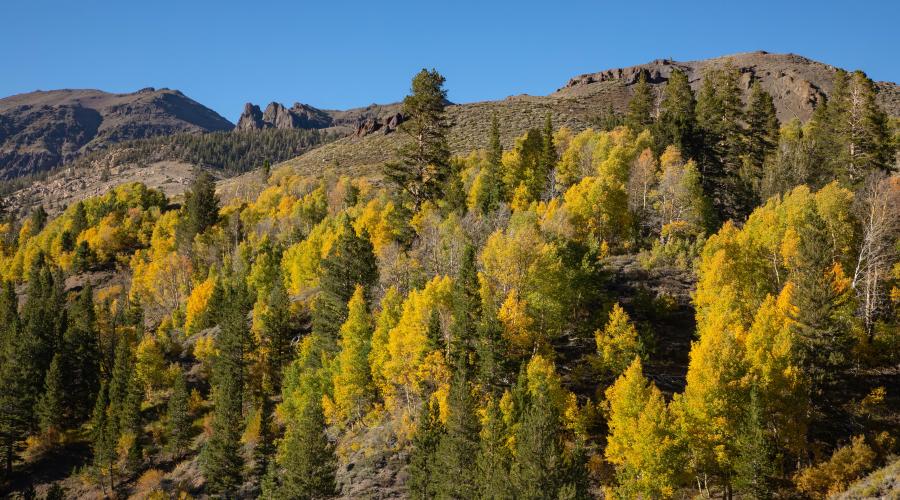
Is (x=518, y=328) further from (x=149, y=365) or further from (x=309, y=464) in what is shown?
(x=149, y=365)

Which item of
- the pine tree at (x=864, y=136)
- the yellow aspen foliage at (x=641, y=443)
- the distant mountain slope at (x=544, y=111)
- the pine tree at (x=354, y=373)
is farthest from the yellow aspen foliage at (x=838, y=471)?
the distant mountain slope at (x=544, y=111)

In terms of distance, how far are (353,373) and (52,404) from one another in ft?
152

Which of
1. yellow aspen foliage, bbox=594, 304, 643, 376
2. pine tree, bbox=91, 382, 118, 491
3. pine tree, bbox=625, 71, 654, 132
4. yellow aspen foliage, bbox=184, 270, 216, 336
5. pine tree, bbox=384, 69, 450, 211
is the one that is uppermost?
pine tree, bbox=625, 71, 654, 132

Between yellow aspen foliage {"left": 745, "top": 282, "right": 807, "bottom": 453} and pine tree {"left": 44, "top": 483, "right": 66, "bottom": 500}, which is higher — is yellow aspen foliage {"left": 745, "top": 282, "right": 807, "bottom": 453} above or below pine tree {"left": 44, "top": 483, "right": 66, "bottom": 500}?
above

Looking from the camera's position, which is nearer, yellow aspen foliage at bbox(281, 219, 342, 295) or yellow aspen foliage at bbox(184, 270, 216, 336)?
yellow aspen foliage at bbox(281, 219, 342, 295)

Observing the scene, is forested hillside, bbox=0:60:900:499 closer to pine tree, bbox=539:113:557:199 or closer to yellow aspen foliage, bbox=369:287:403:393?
yellow aspen foliage, bbox=369:287:403:393

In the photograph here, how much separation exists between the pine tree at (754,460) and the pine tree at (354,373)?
2749 centimetres

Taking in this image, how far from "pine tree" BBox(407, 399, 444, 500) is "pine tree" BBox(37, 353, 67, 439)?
53551 mm

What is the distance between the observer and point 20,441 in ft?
242

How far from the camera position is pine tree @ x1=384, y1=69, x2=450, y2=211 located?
57.9m

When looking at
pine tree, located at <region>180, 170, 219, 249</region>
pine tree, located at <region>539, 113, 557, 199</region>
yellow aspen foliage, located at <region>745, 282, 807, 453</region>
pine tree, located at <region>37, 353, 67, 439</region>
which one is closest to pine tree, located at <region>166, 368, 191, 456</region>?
pine tree, located at <region>37, 353, 67, 439</region>

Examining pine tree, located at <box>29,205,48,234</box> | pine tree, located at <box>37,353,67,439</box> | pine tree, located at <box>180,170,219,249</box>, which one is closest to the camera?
pine tree, located at <box>37,353,67,439</box>

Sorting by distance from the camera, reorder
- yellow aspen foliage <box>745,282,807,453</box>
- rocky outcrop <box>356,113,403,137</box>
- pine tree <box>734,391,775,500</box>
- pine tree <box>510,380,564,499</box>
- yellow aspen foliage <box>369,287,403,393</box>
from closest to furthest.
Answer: pine tree <box>734,391,775,500</box> → pine tree <box>510,380,564,499</box> → yellow aspen foliage <box>745,282,807,453</box> → yellow aspen foliage <box>369,287,403,393</box> → rocky outcrop <box>356,113,403,137</box>

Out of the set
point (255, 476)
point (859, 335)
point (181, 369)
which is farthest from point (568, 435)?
point (181, 369)
